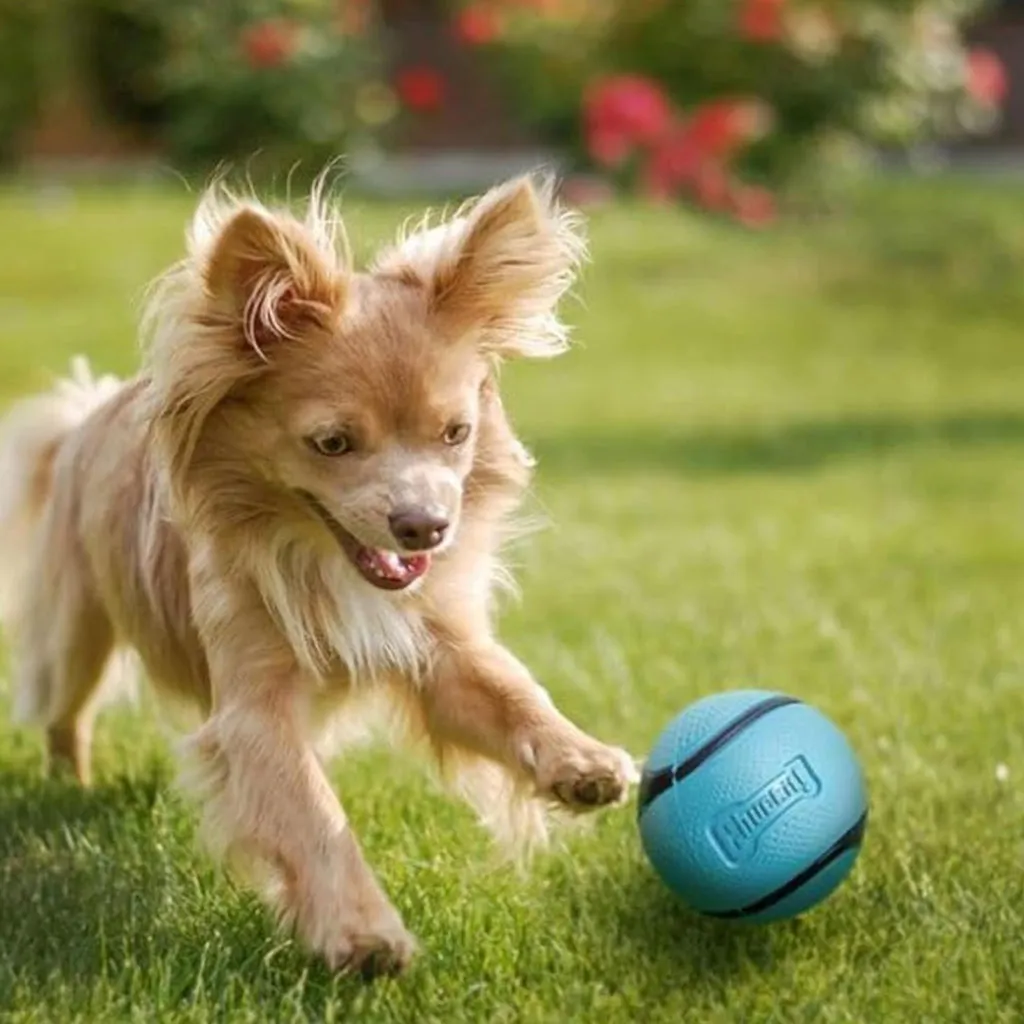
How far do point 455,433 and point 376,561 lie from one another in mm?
290

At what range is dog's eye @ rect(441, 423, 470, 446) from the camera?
3.93 meters

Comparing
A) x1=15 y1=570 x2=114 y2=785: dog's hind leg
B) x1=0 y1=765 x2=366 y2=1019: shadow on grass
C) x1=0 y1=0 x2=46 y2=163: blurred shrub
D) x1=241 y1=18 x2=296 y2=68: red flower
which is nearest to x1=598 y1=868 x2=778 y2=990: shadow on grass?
x1=0 y1=765 x2=366 y2=1019: shadow on grass

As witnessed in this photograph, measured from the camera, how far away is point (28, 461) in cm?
556

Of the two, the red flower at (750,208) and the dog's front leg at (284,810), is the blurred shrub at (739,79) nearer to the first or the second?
the red flower at (750,208)

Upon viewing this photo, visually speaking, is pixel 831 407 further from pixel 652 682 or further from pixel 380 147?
pixel 380 147

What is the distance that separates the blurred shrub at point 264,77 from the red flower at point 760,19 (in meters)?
4.22

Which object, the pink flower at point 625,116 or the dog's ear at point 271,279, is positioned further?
the pink flower at point 625,116

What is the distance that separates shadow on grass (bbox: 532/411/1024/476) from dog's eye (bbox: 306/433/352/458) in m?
7.44

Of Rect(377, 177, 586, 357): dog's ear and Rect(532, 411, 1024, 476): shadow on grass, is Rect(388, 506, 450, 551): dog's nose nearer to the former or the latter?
Rect(377, 177, 586, 357): dog's ear

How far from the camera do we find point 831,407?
13.8 m

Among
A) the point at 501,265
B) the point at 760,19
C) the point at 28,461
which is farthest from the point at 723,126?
the point at 501,265

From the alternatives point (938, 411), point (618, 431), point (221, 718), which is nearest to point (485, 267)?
point (221, 718)

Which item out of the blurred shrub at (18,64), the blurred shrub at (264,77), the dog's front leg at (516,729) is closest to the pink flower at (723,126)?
the blurred shrub at (264,77)

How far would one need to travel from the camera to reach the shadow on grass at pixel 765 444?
1151 centimetres
